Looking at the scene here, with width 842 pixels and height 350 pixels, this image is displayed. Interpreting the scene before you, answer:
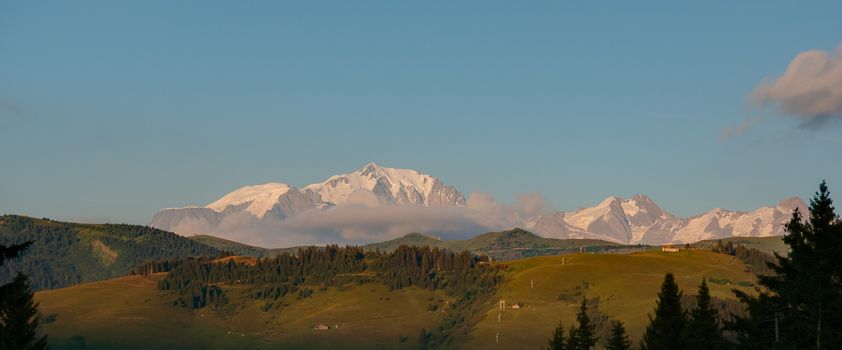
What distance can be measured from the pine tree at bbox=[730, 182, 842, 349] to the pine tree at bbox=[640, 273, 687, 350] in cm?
2188

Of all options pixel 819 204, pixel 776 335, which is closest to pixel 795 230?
pixel 819 204

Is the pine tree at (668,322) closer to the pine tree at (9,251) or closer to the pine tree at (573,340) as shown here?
the pine tree at (573,340)

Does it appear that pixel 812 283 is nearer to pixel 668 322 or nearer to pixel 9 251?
pixel 668 322

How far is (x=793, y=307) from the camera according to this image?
6750 cm

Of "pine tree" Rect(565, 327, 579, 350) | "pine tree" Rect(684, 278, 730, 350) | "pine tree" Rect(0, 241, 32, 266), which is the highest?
"pine tree" Rect(0, 241, 32, 266)

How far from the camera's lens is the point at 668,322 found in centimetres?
9375

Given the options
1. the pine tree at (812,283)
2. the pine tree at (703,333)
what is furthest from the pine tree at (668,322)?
the pine tree at (812,283)

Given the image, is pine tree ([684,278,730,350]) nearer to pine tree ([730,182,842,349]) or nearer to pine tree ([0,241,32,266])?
pine tree ([730,182,842,349])

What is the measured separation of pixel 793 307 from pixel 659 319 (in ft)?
89.1

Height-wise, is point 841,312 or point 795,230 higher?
point 795,230

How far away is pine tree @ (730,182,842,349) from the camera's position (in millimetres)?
64562

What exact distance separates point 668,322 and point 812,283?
29764 mm

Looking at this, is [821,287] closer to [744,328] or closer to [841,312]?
[841,312]

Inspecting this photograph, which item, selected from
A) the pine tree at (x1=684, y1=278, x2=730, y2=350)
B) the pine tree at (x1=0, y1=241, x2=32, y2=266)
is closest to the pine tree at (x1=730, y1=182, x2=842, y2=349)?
the pine tree at (x1=684, y1=278, x2=730, y2=350)
